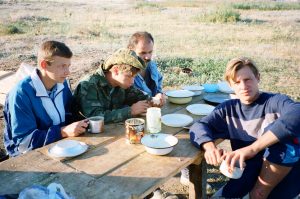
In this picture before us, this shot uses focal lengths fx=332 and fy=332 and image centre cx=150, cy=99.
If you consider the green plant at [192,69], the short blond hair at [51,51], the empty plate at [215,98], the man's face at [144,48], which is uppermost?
the short blond hair at [51,51]

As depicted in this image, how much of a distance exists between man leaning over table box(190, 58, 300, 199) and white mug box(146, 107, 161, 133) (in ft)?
0.86

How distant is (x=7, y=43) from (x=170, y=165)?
1108 cm

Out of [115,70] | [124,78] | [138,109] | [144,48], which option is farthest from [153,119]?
[144,48]

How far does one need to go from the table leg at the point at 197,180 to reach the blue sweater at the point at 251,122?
0.58 m

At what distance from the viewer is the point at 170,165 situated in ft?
6.51

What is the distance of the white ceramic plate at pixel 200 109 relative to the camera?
2.86m

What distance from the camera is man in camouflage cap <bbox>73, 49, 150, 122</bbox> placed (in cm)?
267

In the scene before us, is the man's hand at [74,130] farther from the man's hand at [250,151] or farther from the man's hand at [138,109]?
the man's hand at [250,151]

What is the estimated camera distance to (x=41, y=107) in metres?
2.56


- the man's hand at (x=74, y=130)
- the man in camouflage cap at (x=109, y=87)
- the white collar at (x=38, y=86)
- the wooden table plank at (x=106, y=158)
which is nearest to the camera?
the wooden table plank at (x=106, y=158)

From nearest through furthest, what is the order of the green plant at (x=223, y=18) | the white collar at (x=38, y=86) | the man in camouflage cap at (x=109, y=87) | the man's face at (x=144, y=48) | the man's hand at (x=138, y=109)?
the white collar at (x=38, y=86) < the man in camouflage cap at (x=109, y=87) < the man's hand at (x=138, y=109) < the man's face at (x=144, y=48) < the green plant at (x=223, y=18)

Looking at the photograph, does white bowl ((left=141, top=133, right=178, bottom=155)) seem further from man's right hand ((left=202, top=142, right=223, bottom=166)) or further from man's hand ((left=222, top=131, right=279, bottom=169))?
man's hand ((left=222, top=131, right=279, bottom=169))

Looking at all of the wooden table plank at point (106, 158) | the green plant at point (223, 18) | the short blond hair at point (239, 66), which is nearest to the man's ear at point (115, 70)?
the wooden table plank at point (106, 158)

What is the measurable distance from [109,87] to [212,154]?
122 centimetres
